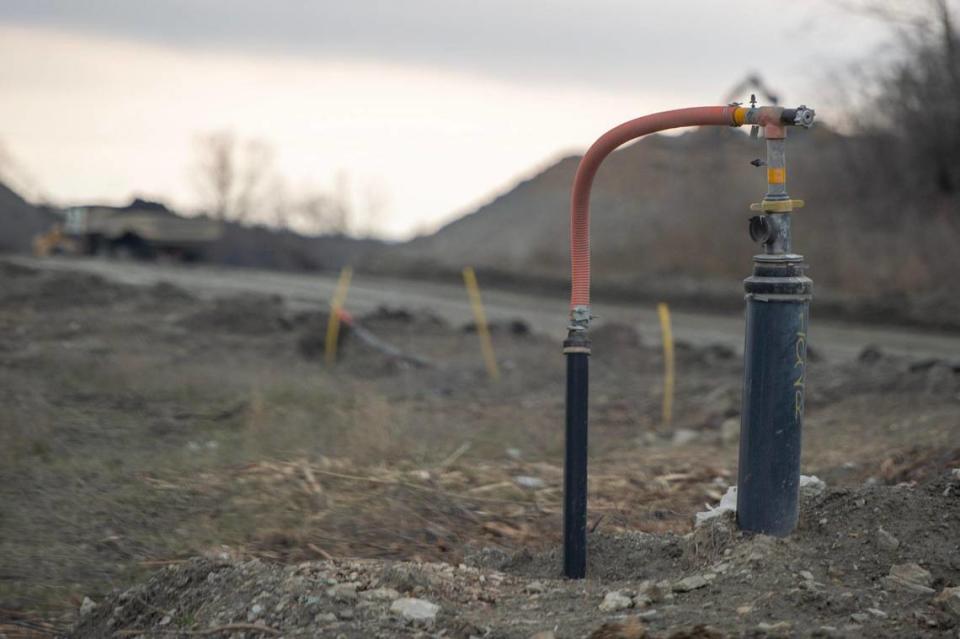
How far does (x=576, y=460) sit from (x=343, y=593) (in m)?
1.05

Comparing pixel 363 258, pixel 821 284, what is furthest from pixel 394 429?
pixel 363 258

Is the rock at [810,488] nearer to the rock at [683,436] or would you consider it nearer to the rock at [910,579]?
the rock at [910,579]

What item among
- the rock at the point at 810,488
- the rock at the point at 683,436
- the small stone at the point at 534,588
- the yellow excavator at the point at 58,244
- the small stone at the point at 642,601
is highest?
the yellow excavator at the point at 58,244

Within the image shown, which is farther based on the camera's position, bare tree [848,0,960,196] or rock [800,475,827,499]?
bare tree [848,0,960,196]

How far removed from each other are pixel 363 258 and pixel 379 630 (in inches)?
1397

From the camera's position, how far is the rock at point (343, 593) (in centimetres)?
390

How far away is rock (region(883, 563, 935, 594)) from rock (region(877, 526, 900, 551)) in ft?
0.55

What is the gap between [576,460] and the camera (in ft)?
14.3

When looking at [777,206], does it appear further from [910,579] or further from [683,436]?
[683,436]

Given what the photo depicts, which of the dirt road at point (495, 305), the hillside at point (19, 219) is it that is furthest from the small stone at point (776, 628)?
the hillside at point (19, 219)

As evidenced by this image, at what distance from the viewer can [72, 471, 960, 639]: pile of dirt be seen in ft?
11.5

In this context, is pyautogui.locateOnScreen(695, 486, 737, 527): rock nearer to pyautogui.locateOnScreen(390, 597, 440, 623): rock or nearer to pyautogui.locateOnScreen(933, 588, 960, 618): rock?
pyautogui.locateOnScreen(933, 588, 960, 618): rock

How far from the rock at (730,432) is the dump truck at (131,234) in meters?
31.6

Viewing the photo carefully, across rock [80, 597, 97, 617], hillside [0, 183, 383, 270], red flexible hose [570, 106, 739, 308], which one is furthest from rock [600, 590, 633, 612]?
hillside [0, 183, 383, 270]
